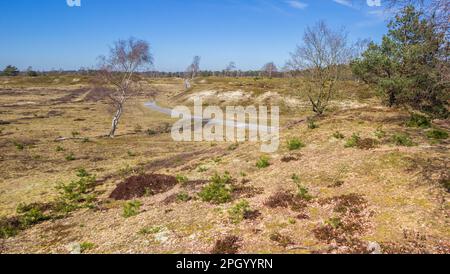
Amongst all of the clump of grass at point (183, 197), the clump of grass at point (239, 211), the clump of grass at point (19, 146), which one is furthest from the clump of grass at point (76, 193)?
the clump of grass at point (19, 146)

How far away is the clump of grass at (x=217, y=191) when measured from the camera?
14695mm

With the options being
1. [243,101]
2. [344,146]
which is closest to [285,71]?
[344,146]

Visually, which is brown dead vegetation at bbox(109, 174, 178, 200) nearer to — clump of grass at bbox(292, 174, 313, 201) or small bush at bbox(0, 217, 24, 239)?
small bush at bbox(0, 217, 24, 239)

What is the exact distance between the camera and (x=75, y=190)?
2108cm

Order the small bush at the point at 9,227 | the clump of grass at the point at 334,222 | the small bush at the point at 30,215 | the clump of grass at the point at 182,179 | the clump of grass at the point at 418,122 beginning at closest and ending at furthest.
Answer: the clump of grass at the point at 334,222 < the small bush at the point at 9,227 < the small bush at the point at 30,215 < the clump of grass at the point at 182,179 < the clump of grass at the point at 418,122

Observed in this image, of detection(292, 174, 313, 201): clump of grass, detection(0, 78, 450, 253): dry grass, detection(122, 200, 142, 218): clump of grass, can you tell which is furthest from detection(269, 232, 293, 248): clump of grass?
detection(122, 200, 142, 218): clump of grass

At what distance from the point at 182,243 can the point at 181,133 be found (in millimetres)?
36485

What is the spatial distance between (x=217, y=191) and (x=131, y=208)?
423 centimetres

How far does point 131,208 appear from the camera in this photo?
15.4 m

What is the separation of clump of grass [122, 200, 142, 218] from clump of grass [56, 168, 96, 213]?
10.0ft

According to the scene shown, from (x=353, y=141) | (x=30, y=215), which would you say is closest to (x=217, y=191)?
(x=353, y=141)

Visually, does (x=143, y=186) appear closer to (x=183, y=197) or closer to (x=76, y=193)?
(x=183, y=197)

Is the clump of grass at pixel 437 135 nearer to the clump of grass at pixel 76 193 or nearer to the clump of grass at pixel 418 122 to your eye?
the clump of grass at pixel 418 122

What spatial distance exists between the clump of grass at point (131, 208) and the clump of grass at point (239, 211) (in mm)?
4632
